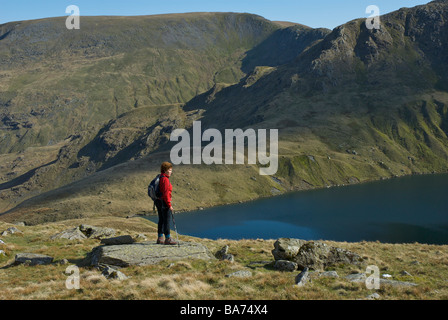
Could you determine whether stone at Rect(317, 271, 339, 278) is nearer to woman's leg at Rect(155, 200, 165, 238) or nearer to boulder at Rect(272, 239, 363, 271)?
boulder at Rect(272, 239, 363, 271)

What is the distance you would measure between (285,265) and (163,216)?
772cm

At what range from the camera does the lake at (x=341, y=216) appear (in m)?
86.2

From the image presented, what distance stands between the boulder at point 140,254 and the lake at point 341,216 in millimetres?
66323

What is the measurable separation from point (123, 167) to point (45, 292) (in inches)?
6333

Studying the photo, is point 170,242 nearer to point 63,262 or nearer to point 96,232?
point 63,262

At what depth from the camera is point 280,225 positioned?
101m

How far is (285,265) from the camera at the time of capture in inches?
789

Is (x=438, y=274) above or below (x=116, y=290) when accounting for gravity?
below

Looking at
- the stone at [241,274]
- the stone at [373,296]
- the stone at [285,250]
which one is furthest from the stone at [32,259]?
the stone at [373,296]

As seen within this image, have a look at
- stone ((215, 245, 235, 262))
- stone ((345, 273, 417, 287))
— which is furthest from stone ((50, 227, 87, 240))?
stone ((345, 273, 417, 287))

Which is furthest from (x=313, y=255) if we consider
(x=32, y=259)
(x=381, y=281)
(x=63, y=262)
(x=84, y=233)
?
(x=84, y=233)
